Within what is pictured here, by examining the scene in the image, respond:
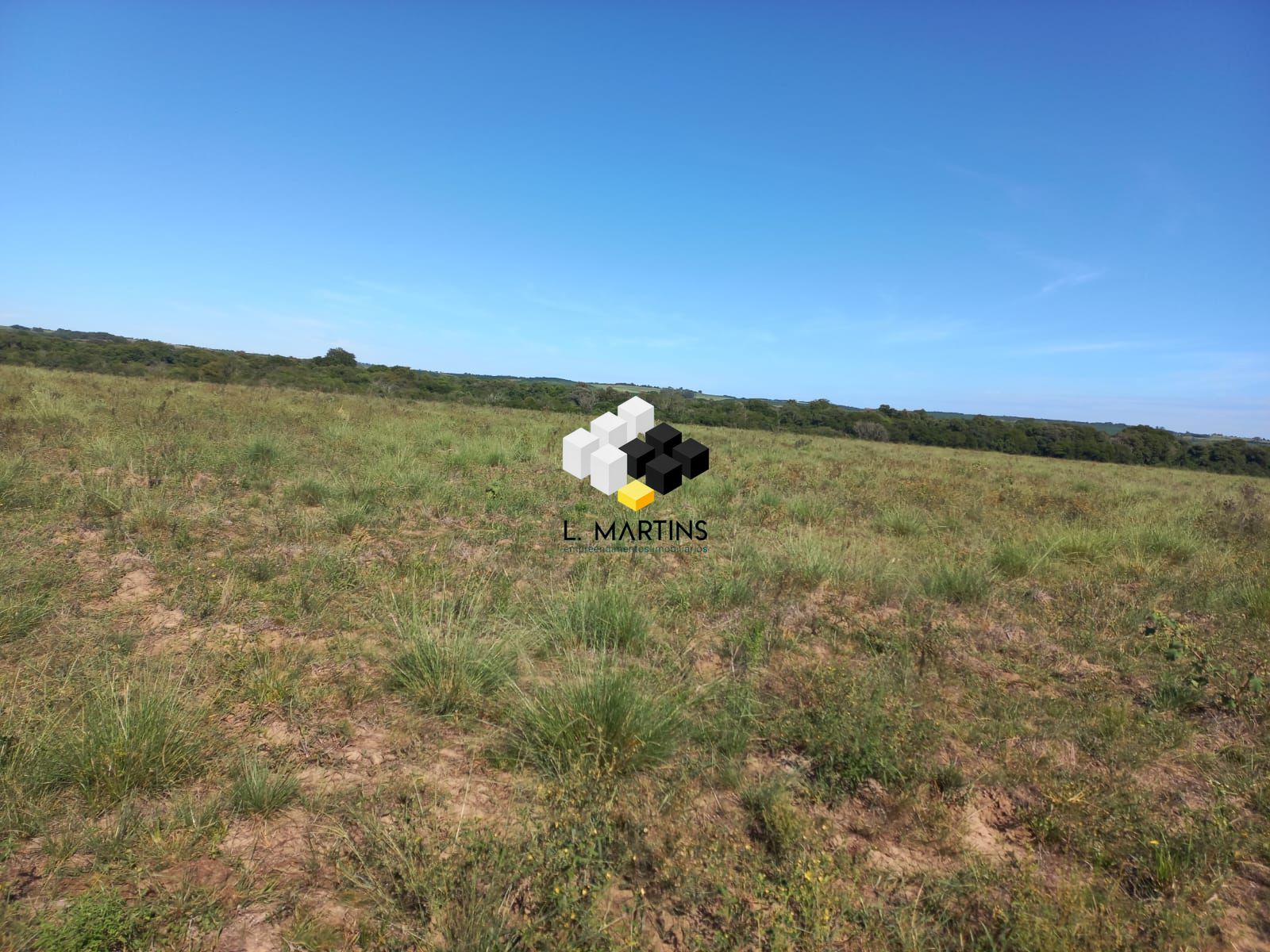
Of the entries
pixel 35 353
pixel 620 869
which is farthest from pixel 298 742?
pixel 35 353

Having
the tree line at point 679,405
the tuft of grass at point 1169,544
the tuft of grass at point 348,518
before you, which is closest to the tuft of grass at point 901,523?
the tuft of grass at point 1169,544

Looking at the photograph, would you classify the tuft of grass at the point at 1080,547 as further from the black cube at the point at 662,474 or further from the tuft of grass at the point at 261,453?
the tuft of grass at the point at 261,453

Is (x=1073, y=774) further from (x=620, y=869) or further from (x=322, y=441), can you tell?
(x=322, y=441)

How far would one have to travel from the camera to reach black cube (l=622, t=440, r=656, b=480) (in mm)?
8695

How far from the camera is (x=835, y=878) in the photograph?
6.87 ft

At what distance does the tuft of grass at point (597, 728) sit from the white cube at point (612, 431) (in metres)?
6.00

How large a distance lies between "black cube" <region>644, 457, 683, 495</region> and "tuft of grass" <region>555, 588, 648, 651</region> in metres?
4.62

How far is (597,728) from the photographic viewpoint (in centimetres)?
268

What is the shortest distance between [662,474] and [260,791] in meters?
6.81

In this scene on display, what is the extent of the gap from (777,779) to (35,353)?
4829 centimetres

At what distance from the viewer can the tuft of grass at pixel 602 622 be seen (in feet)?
12.3

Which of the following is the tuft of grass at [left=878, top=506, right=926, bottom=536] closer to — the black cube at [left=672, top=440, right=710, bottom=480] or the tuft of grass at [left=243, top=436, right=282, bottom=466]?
the black cube at [left=672, top=440, right=710, bottom=480]

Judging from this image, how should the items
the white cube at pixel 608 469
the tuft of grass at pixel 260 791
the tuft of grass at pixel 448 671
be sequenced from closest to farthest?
the tuft of grass at pixel 260 791 → the tuft of grass at pixel 448 671 → the white cube at pixel 608 469

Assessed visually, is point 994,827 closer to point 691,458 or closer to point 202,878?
point 202,878
